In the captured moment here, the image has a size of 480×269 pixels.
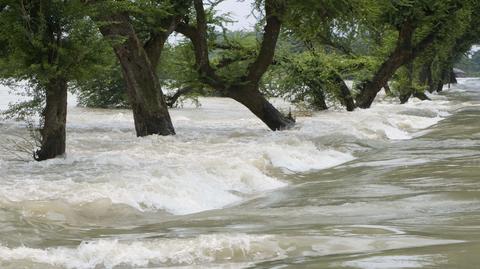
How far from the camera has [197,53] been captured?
62.1 ft

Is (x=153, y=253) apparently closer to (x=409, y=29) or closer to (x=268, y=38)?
(x=268, y=38)

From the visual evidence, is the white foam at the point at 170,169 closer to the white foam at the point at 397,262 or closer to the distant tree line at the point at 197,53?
the distant tree line at the point at 197,53

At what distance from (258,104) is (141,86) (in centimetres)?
456

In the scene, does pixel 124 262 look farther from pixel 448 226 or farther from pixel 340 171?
pixel 340 171

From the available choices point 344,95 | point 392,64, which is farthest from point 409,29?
point 344,95

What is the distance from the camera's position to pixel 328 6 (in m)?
16.9

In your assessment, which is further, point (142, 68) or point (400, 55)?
point (400, 55)

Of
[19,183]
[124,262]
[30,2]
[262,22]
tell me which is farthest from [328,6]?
[124,262]

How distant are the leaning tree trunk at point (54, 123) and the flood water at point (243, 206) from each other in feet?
1.22

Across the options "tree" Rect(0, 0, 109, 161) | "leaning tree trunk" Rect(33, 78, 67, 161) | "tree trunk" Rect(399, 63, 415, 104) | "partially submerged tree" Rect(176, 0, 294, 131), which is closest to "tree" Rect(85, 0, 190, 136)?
"partially submerged tree" Rect(176, 0, 294, 131)

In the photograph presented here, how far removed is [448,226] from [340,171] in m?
5.28

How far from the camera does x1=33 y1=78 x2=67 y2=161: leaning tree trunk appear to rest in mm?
11461

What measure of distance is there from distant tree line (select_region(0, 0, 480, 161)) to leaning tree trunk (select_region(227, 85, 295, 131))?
0.03 meters

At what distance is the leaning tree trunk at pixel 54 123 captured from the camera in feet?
37.6
